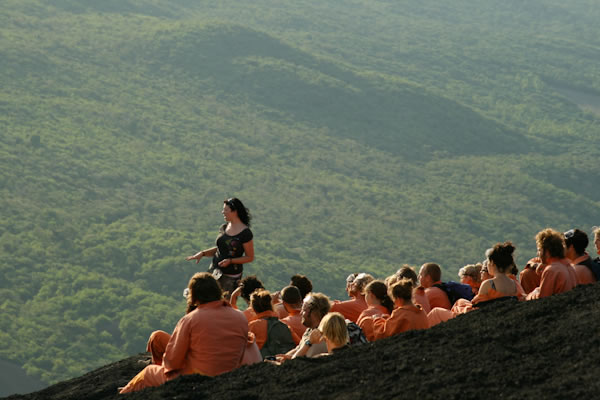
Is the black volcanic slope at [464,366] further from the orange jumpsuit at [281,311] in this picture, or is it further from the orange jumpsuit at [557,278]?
the orange jumpsuit at [281,311]

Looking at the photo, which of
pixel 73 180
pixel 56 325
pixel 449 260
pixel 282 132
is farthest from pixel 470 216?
pixel 56 325

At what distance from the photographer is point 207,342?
807 centimetres

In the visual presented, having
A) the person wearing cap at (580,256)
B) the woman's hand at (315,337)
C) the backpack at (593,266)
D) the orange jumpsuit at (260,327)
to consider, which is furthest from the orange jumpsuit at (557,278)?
the orange jumpsuit at (260,327)

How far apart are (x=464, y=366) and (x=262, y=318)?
232 centimetres

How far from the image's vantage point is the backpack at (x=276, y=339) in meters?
9.27

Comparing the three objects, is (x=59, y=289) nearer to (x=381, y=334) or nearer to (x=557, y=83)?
(x=381, y=334)

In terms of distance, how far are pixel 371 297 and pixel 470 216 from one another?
114107mm

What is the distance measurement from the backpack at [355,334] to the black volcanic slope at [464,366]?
0.36 feet

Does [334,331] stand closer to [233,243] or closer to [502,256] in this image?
[502,256]

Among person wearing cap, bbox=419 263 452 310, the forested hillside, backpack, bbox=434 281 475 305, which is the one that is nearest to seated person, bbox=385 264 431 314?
person wearing cap, bbox=419 263 452 310

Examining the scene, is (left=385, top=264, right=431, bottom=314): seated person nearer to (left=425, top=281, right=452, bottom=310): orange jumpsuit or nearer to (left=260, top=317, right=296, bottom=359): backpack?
(left=425, top=281, right=452, bottom=310): orange jumpsuit

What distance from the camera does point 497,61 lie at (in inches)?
6654

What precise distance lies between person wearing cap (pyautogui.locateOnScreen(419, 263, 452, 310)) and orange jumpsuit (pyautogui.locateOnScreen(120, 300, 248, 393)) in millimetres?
3025

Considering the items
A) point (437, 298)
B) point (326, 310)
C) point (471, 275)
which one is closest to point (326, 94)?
point (471, 275)
